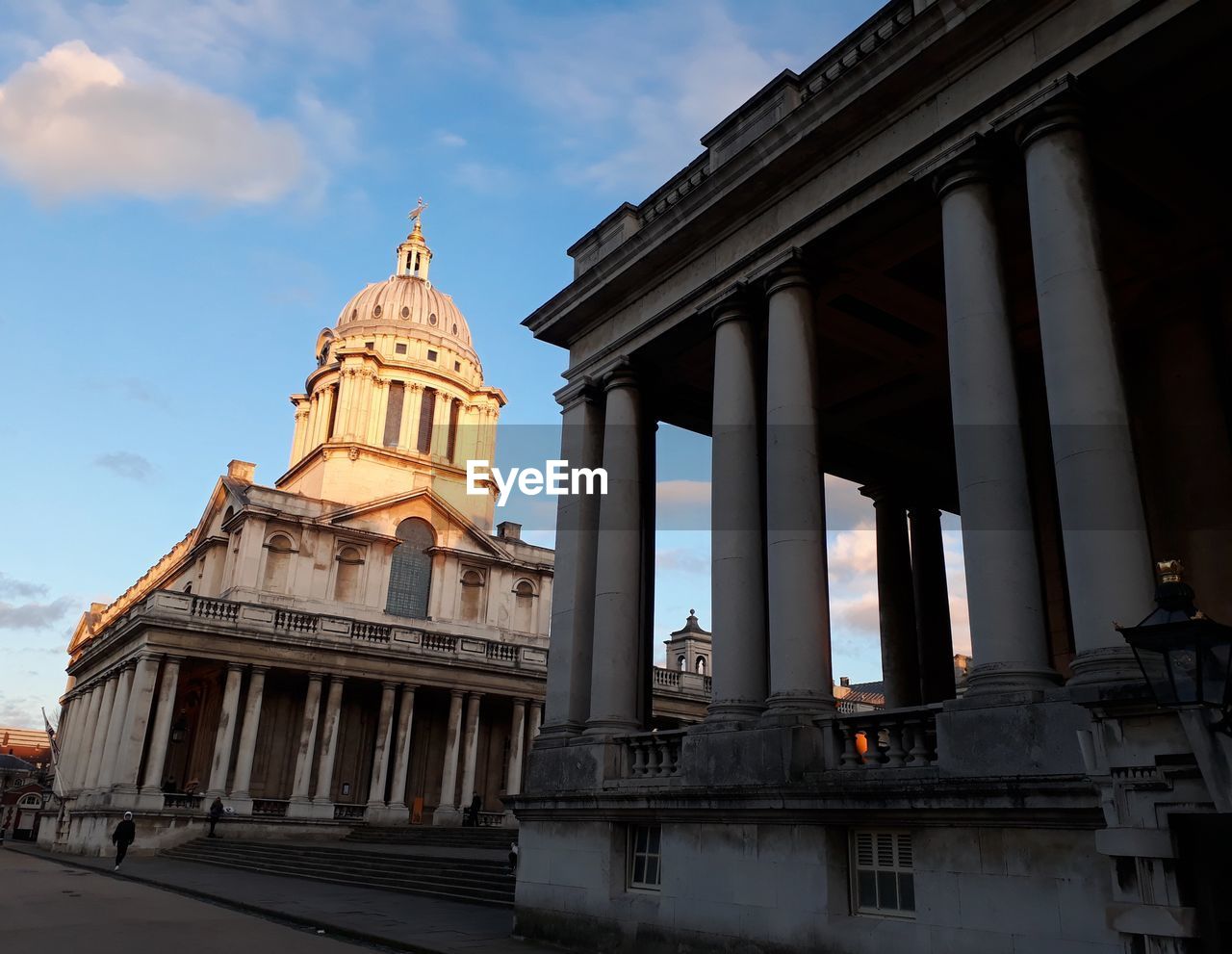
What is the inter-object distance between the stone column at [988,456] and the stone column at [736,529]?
375cm

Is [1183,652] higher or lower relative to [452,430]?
lower

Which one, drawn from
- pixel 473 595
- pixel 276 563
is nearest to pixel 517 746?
pixel 473 595

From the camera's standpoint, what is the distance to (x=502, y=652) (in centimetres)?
4750

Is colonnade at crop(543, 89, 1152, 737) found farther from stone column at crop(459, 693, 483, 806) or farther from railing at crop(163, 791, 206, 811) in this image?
stone column at crop(459, 693, 483, 806)

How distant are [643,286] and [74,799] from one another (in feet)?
130

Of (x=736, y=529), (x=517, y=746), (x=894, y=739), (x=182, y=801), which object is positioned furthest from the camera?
(x=517, y=746)

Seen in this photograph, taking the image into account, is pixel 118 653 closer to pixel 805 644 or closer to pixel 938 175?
pixel 805 644

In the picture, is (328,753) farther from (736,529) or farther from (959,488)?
(959,488)

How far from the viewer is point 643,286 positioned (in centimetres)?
1811

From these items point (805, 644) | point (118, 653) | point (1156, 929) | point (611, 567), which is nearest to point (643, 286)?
point (611, 567)

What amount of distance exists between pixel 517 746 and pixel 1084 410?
39767mm

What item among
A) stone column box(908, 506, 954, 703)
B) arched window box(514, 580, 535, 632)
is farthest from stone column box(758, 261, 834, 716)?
arched window box(514, 580, 535, 632)

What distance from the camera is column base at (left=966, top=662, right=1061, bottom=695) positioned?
10.3 metres

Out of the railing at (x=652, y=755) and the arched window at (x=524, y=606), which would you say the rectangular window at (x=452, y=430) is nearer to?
the arched window at (x=524, y=606)
